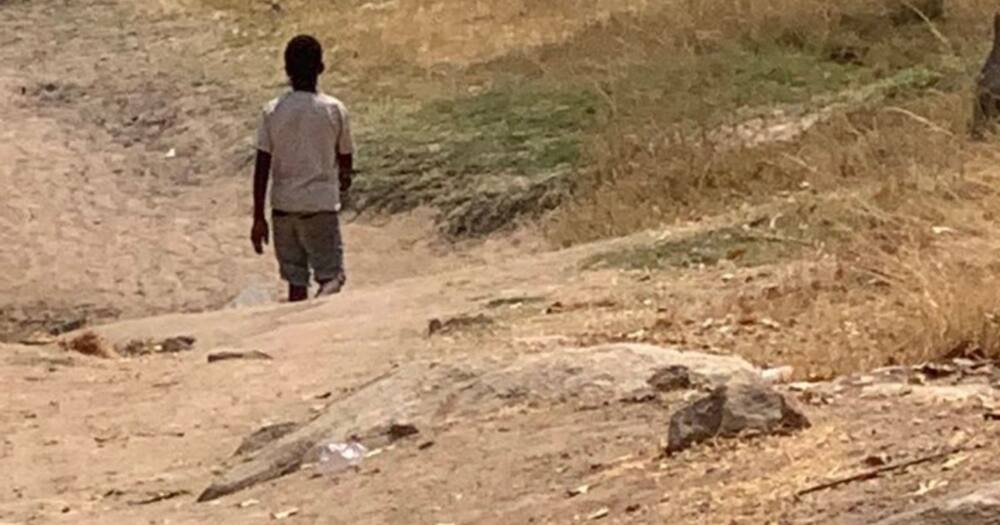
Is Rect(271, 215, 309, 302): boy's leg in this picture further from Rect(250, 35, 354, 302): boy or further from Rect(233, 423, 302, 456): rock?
Rect(233, 423, 302, 456): rock

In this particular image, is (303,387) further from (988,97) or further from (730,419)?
(988,97)

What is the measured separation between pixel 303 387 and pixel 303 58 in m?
2.13

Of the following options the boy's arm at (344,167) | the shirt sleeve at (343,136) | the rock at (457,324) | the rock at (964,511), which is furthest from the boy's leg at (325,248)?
the rock at (964,511)

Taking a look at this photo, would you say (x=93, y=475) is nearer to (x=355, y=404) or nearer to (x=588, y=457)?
(x=355, y=404)

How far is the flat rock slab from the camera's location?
18.0ft

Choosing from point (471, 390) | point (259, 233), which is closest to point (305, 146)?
point (259, 233)

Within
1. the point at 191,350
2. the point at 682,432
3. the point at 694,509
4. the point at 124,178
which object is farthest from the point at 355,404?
the point at 124,178

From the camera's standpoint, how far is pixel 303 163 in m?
9.14

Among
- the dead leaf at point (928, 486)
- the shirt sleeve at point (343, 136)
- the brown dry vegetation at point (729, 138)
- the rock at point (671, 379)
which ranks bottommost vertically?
the brown dry vegetation at point (729, 138)

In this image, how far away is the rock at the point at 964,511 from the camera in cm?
349

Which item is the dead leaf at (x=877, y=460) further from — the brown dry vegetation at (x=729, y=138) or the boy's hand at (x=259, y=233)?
the boy's hand at (x=259, y=233)

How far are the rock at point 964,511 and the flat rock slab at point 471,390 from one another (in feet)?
5.57

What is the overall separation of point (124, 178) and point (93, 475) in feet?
31.4

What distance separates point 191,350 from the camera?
883 centimetres
